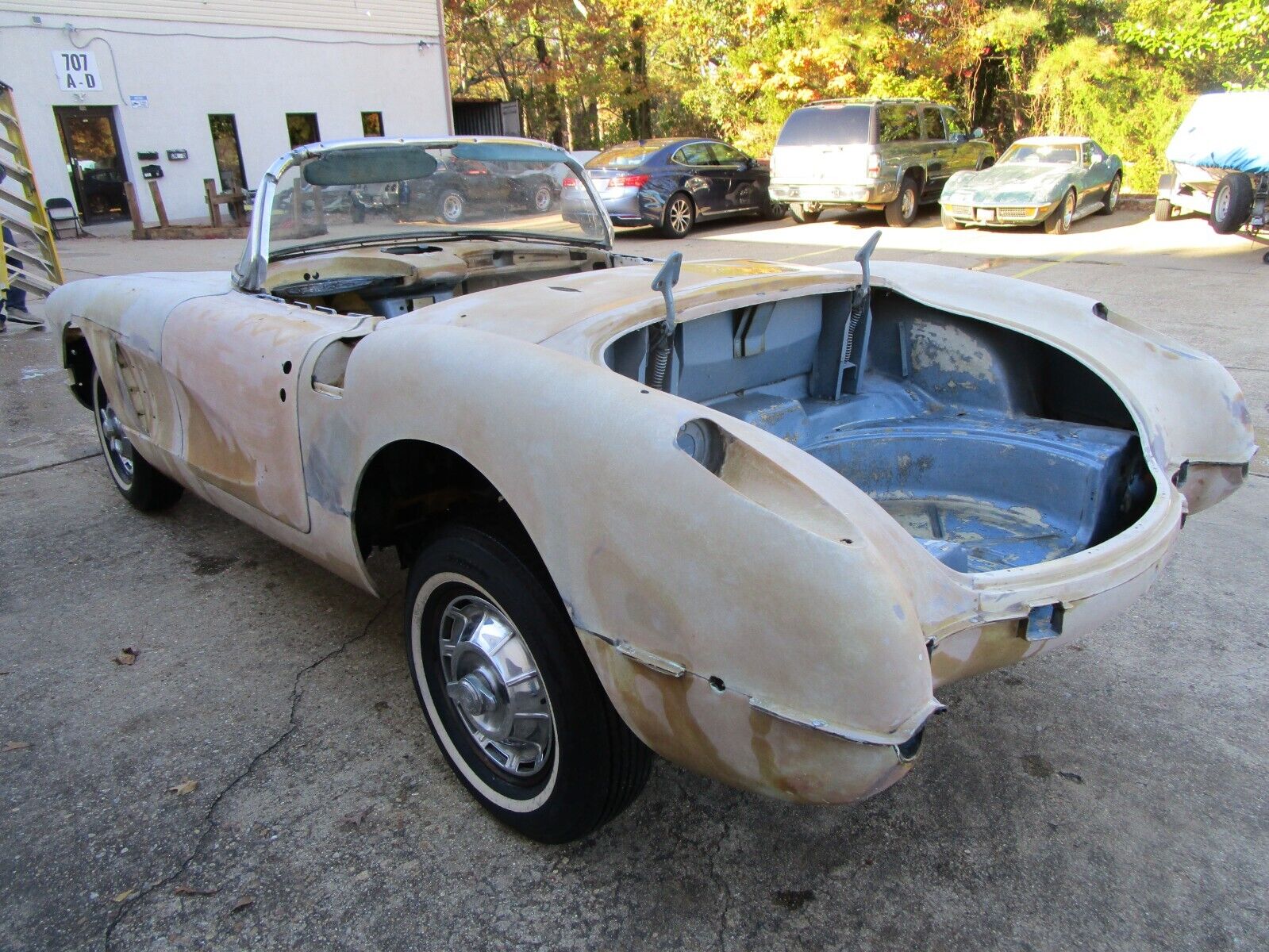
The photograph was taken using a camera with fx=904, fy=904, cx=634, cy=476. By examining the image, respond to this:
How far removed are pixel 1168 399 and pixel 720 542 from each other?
1.75 metres

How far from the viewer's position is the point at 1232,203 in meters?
11.4

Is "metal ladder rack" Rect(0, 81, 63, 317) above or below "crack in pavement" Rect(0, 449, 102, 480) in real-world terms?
above

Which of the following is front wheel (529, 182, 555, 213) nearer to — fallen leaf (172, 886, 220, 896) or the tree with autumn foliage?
fallen leaf (172, 886, 220, 896)

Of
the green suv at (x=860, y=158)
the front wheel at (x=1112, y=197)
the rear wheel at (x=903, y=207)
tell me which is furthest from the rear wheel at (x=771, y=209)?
the front wheel at (x=1112, y=197)

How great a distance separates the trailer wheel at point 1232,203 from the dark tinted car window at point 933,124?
15.1 feet

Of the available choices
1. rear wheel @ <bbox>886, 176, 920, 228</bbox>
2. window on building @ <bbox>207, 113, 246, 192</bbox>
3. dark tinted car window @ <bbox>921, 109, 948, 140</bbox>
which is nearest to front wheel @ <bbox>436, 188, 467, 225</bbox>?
rear wheel @ <bbox>886, 176, 920, 228</bbox>

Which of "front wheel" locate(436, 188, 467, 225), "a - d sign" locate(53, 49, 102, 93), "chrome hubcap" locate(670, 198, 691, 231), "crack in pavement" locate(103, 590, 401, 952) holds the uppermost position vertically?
"a - d sign" locate(53, 49, 102, 93)

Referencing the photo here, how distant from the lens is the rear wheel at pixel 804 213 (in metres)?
15.0

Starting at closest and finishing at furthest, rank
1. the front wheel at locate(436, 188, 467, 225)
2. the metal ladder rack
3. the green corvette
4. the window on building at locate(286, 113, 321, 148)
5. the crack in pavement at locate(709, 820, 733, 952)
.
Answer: the crack in pavement at locate(709, 820, 733, 952) < the front wheel at locate(436, 188, 467, 225) < the metal ladder rack < the green corvette < the window on building at locate(286, 113, 321, 148)

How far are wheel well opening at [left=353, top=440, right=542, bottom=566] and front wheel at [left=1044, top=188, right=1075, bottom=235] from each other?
42.1 ft

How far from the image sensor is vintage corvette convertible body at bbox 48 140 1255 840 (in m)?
1.60

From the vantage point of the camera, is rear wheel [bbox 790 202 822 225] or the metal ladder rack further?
rear wheel [bbox 790 202 822 225]

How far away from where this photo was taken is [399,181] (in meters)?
3.70

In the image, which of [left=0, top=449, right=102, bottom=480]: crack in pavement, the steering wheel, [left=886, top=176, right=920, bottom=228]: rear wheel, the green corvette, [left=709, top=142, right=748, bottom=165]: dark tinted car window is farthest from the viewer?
[left=709, top=142, right=748, bottom=165]: dark tinted car window
